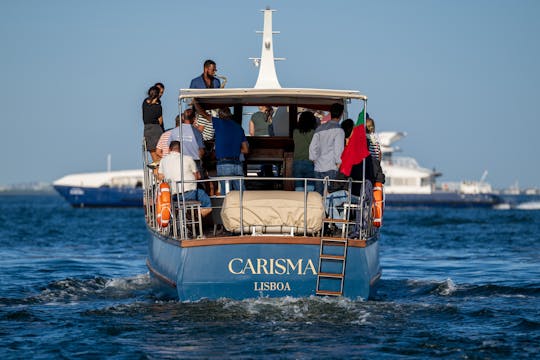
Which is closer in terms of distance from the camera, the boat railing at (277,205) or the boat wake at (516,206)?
the boat railing at (277,205)

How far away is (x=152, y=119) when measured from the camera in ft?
56.7

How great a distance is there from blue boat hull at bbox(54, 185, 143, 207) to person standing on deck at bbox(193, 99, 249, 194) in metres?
79.6

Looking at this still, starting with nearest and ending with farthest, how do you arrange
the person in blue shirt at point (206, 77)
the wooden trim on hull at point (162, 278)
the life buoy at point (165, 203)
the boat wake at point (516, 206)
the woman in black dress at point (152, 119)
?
the life buoy at point (165, 203)
the wooden trim on hull at point (162, 278)
the person in blue shirt at point (206, 77)
the woman in black dress at point (152, 119)
the boat wake at point (516, 206)

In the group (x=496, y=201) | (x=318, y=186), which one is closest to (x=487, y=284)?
(x=318, y=186)

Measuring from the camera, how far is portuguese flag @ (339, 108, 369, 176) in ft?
44.8

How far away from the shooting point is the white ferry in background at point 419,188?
314 feet

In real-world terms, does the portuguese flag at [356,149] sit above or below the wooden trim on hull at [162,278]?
above

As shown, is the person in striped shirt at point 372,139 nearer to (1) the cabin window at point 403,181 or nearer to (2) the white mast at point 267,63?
(2) the white mast at point 267,63

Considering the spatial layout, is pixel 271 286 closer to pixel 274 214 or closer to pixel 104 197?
pixel 274 214

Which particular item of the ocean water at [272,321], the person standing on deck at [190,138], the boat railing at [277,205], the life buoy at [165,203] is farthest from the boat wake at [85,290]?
the person standing on deck at [190,138]

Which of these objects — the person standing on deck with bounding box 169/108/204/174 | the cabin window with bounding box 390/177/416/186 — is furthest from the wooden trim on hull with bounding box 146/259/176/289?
the cabin window with bounding box 390/177/416/186

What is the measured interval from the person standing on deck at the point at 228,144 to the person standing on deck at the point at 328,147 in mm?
1137

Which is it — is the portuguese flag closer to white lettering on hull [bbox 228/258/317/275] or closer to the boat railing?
the boat railing

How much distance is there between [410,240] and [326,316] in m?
24.9
